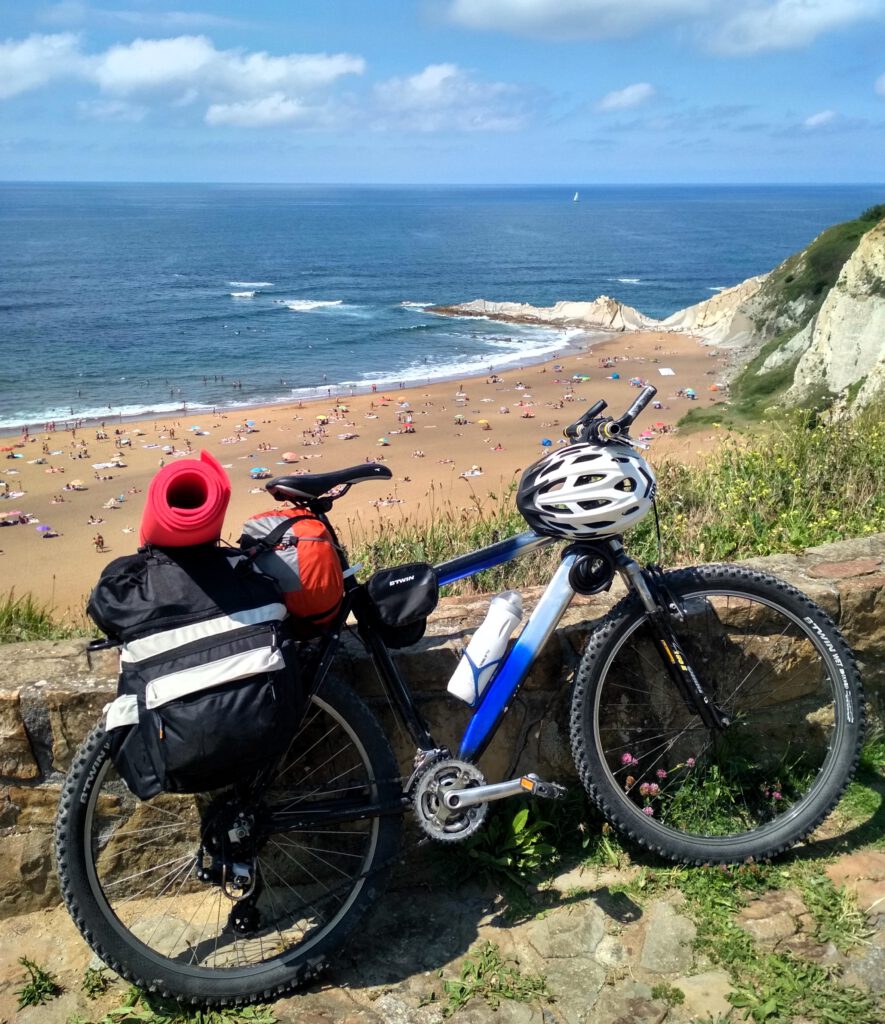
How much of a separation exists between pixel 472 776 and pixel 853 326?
17476mm

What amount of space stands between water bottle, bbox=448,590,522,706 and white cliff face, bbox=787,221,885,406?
1576 centimetres

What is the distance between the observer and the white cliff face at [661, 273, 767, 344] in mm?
36684

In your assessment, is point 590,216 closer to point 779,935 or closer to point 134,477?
point 134,477

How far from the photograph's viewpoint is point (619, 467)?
3.23 meters

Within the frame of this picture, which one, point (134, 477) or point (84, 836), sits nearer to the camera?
point (84, 836)

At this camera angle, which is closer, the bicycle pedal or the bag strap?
the bag strap

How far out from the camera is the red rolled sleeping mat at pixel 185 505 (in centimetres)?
266

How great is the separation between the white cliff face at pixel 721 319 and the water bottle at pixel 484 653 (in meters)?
35.1

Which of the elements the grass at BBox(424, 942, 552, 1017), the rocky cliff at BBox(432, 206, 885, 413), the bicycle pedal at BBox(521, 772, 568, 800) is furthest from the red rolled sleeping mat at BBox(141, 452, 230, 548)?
the rocky cliff at BBox(432, 206, 885, 413)

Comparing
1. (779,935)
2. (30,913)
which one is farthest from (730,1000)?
(30,913)

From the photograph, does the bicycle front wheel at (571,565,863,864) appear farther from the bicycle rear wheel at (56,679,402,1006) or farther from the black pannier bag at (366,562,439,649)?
the bicycle rear wheel at (56,679,402,1006)

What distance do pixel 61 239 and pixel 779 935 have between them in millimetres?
97932

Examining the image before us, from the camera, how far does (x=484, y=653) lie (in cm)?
326

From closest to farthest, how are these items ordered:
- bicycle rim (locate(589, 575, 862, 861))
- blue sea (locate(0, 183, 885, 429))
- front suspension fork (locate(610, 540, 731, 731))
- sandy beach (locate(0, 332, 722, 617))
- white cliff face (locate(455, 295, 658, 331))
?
front suspension fork (locate(610, 540, 731, 731)), bicycle rim (locate(589, 575, 862, 861)), sandy beach (locate(0, 332, 722, 617)), blue sea (locate(0, 183, 885, 429)), white cliff face (locate(455, 295, 658, 331))
